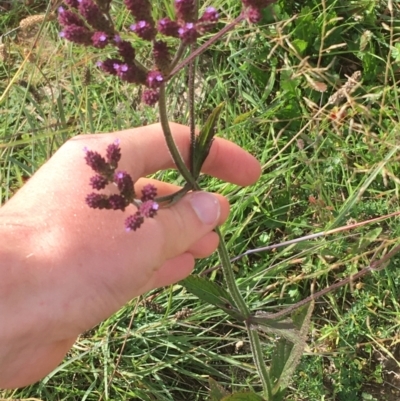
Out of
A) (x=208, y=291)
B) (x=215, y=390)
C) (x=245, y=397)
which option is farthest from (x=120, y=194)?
(x=215, y=390)

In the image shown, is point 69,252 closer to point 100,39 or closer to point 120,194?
point 120,194

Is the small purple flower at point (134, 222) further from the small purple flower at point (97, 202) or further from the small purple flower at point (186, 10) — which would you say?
the small purple flower at point (186, 10)

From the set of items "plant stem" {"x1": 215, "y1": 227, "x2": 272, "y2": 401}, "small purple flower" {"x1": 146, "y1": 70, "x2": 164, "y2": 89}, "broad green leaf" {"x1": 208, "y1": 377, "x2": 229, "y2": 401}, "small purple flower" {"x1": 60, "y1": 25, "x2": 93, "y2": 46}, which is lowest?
"broad green leaf" {"x1": 208, "y1": 377, "x2": 229, "y2": 401}

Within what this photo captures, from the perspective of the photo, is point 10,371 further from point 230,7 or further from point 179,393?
point 230,7

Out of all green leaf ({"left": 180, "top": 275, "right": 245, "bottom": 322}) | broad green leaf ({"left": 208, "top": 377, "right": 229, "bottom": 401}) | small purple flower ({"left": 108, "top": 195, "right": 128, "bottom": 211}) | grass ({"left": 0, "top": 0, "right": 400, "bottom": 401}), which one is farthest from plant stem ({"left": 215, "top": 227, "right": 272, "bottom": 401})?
small purple flower ({"left": 108, "top": 195, "right": 128, "bottom": 211})

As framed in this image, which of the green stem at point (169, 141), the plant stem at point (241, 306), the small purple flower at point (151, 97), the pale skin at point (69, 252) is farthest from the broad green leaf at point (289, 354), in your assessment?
the small purple flower at point (151, 97)

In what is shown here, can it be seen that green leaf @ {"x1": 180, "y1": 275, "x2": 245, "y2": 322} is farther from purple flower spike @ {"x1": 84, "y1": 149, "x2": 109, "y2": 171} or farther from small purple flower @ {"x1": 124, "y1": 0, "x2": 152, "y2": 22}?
small purple flower @ {"x1": 124, "y1": 0, "x2": 152, "y2": 22}
